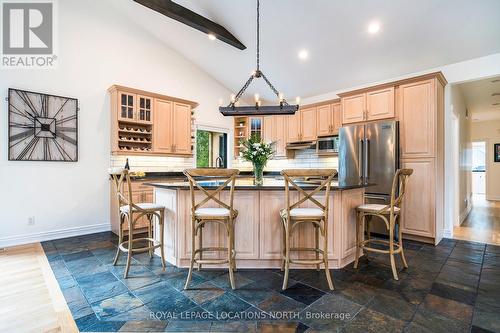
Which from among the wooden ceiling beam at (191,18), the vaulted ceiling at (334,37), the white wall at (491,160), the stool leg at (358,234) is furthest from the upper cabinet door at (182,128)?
the white wall at (491,160)

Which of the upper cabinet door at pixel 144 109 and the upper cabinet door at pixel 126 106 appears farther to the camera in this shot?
the upper cabinet door at pixel 144 109

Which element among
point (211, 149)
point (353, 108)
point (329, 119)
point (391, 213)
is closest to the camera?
point (391, 213)

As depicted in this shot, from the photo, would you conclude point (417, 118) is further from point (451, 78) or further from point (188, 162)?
point (188, 162)

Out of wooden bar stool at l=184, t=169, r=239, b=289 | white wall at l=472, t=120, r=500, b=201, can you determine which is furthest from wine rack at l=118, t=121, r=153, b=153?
white wall at l=472, t=120, r=500, b=201

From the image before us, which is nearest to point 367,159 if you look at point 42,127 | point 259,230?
point 259,230

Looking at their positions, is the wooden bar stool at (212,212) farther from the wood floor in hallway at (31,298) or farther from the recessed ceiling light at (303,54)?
the recessed ceiling light at (303,54)

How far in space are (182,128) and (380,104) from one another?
3.82 meters

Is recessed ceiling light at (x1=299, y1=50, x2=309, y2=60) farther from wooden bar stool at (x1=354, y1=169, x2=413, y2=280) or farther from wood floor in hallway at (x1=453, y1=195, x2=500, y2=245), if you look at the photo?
wood floor in hallway at (x1=453, y1=195, x2=500, y2=245)

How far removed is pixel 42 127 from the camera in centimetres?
399

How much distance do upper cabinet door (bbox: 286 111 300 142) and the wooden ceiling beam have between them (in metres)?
1.99

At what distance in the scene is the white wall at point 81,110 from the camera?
381 centimetres


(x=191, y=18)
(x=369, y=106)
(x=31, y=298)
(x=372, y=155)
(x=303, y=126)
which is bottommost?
(x=31, y=298)

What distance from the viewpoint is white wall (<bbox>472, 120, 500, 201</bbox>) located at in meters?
8.09

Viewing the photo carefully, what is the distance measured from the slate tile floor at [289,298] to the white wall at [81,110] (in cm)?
127
